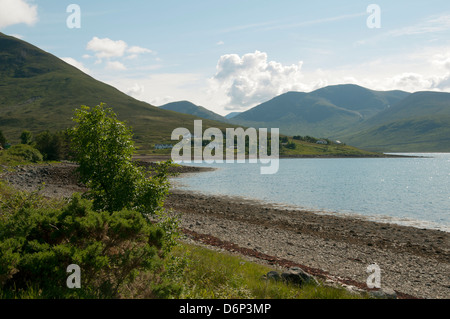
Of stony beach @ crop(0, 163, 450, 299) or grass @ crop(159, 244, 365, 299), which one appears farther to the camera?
stony beach @ crop(0, 163, 450, 299)

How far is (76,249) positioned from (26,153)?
321 feet

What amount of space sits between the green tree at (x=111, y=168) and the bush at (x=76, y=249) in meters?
1.69

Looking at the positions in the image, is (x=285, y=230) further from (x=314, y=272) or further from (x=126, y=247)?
(x=126, y=247)

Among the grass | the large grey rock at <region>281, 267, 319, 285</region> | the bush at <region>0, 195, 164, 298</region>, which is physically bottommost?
the large grey rock at <region>281, 267, 319, 285</region>

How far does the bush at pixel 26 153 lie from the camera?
3553 inches

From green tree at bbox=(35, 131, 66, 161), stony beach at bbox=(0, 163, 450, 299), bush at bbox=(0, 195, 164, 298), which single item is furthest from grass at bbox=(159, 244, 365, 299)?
green tree at bbox=(35, 131, 66, 161)

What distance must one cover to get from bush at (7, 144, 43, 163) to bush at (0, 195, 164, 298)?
93.5 meters

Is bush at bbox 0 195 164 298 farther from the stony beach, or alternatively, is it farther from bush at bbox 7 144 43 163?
bush at bbox 7 144 43 163

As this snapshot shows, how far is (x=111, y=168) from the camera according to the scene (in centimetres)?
1189

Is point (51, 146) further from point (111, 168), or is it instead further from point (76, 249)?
point (76, 249)

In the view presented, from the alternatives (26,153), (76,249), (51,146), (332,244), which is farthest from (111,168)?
(51,146)

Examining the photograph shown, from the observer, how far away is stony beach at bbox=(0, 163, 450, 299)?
19.3 m

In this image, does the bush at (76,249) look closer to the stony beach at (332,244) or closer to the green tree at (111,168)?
the green tree at (111,168)
